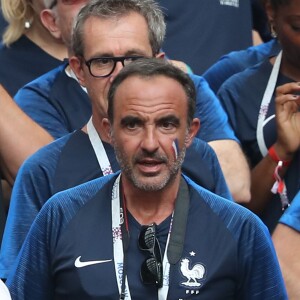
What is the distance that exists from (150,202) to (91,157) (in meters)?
0.56

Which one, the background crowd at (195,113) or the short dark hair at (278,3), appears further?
the short dark hair at (278,3)

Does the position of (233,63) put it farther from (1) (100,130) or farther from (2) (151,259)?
(2) (151,259)

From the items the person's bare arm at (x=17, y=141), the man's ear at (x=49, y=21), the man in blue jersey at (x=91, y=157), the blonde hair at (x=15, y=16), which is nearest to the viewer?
the man in blue jersey at (x=91, y=157)

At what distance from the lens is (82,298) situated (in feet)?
12.9

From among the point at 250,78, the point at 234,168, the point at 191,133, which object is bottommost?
the point at 234,168

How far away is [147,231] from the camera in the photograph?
396cm

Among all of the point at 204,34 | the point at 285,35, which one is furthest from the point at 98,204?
the point at 204,34

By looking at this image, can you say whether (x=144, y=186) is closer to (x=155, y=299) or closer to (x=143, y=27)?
(x=155, y=299)

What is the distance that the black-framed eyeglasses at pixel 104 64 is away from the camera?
4660 mm

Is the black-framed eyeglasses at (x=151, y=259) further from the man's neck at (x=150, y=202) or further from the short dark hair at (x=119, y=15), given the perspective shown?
the short dark hair at (x=119, y=15)

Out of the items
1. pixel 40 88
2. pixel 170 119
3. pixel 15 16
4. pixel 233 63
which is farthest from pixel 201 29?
pixel 170 119

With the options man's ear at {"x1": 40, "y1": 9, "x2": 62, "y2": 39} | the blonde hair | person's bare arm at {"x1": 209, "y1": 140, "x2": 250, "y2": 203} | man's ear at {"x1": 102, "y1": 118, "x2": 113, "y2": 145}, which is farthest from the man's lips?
the blonde hair

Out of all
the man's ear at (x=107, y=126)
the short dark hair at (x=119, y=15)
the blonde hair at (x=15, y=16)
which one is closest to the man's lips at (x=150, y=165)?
the man's ear at (x=107, y=126)

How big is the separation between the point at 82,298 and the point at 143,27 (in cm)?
141
